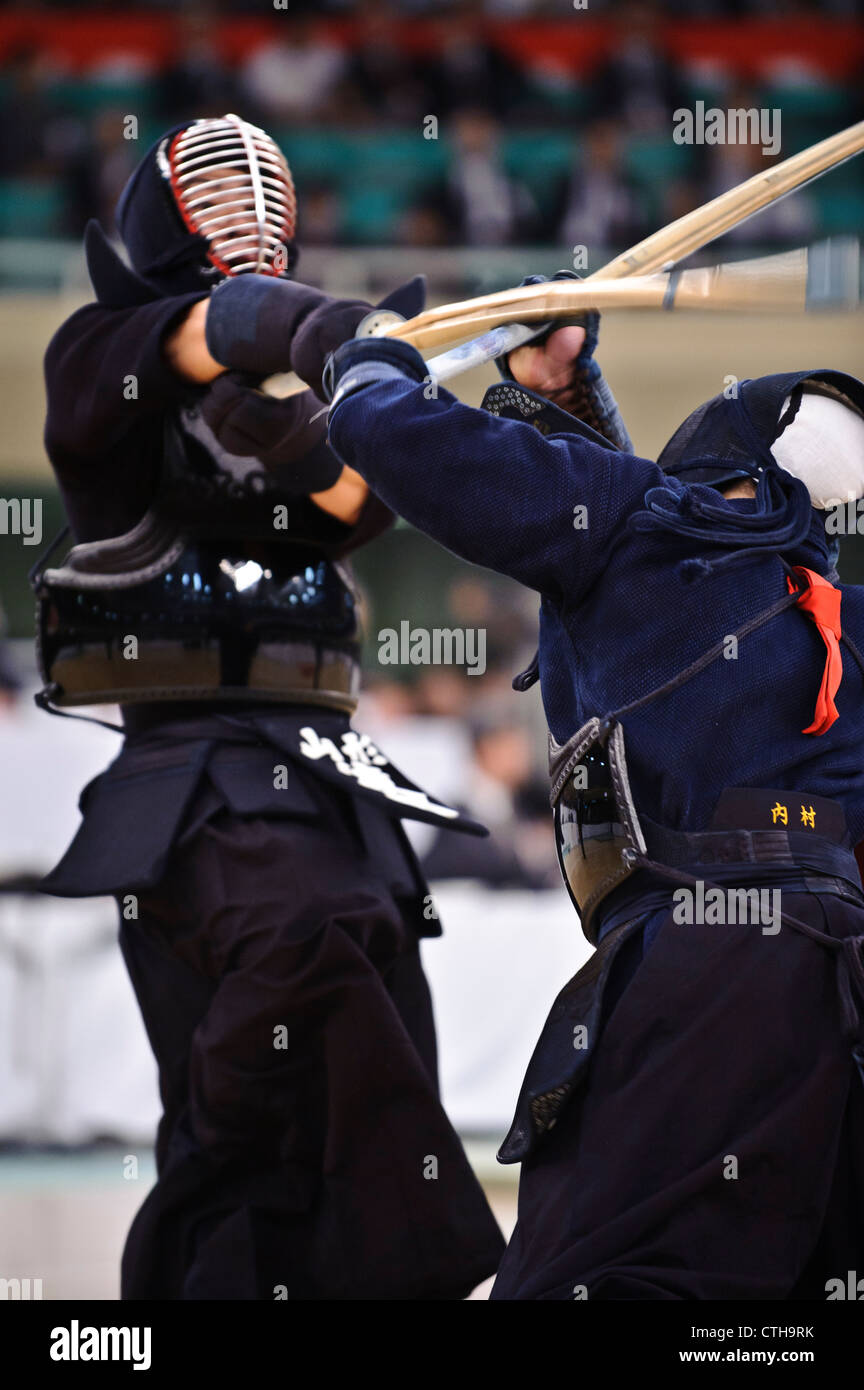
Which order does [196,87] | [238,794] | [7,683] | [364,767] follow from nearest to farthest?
[238,794] < [364,767] < [7,683] < [196,87]

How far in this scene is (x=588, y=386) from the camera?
231 cm

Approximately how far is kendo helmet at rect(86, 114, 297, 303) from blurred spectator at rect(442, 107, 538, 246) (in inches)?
280

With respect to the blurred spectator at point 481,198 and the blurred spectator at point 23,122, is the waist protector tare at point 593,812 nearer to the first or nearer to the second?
the blurred spectator at point 481,198

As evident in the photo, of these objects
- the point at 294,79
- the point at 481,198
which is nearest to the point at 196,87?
the point at 294,79

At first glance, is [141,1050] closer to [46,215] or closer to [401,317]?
[401,317]

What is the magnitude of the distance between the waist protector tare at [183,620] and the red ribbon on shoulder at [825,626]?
1005mm

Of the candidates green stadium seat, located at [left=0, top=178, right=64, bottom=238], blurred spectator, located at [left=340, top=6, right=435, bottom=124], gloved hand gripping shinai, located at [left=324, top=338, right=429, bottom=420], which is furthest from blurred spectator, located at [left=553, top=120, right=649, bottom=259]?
gloved hand gripping shinai, located at [left=324, top=338, right=429, bottom=420]

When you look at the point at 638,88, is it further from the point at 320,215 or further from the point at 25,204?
the point at 25,204

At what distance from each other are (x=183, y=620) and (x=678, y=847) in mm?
1112

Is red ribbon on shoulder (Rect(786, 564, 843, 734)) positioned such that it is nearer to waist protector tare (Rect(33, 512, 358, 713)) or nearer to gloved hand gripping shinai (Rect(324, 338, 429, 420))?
gloved hand gripping shinai (Rect(324, 338, 429, 420))
